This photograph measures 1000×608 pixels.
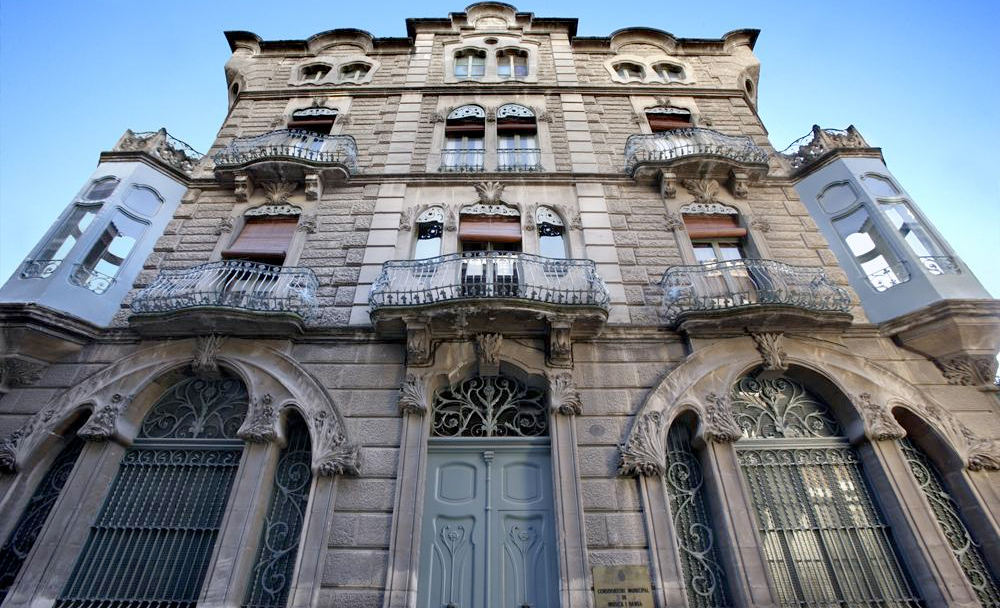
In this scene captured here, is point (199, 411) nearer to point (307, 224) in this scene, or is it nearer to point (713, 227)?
point (307, 224)

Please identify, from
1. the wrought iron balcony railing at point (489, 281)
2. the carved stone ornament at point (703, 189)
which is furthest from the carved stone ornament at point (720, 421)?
the carved stone ornament at point (703, 189)

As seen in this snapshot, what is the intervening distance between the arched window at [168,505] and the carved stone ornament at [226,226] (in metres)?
3.26

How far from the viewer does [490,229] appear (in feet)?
30.8

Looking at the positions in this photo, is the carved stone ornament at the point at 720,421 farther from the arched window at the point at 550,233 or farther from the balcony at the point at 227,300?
the balcony at the point at 227,300

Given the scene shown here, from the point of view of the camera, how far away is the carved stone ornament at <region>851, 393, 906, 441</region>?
6.64 meters

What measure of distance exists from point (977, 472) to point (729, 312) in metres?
3.80

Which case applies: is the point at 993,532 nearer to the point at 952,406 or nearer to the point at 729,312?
the point at 952,406

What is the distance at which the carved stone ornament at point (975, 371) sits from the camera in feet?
23.4

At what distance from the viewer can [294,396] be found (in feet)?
22.8

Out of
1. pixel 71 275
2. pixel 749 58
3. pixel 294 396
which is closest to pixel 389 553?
pixel 294 396

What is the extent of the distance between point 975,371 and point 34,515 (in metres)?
13.8

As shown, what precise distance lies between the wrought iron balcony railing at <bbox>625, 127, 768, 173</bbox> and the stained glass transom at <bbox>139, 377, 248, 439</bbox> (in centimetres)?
878

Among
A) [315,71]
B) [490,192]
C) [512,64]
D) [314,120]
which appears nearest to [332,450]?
[490,192]

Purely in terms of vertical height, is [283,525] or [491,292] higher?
[491,292]
